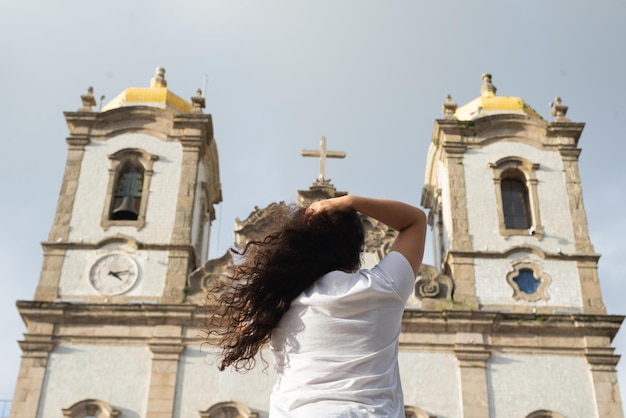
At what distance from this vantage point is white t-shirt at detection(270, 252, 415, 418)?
2605 millimetres

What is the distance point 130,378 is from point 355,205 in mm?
13353

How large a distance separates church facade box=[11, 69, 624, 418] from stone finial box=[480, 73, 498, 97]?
13.3 inches

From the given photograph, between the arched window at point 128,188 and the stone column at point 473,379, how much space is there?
22.7 feet

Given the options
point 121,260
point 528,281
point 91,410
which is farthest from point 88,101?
→ point 528,281

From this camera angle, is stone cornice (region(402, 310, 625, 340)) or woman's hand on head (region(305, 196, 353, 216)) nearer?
woman's hand on head (region(305, 196, 353, 216))

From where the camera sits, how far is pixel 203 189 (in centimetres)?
1964

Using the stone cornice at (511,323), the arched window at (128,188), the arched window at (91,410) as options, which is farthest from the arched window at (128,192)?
the stone cornice at (511,323)

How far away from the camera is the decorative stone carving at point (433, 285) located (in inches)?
653

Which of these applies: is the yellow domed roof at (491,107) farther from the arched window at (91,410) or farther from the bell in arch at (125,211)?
the arched window at (91,410)

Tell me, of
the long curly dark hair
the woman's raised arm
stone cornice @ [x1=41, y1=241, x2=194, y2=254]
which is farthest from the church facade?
the woman's raised arm

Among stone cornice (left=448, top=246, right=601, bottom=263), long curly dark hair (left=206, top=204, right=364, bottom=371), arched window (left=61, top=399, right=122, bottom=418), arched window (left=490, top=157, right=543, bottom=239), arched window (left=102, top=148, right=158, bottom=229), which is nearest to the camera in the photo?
long curly dark hair (left=206, top=204, right=364, bottom=371)

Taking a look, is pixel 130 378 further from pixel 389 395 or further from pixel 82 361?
pixel 389 395

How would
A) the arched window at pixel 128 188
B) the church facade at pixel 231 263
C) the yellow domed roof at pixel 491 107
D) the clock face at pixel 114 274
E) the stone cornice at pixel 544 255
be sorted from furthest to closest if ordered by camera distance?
1. the yellow domed roof at pixel 491 107
2. the arched window at pixel 128 188
3. the stone cornice at pixel 544 255
4. the clock face at pixel 114 274
5. the church facade at pixel 231 263

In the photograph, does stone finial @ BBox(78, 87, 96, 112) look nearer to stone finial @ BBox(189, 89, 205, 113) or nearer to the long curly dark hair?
stone finial @ BBox(189, 89, 205, 113)
